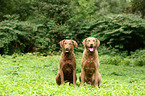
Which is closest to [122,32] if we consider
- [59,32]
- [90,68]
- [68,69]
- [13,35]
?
[59,32]

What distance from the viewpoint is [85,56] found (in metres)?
6.29

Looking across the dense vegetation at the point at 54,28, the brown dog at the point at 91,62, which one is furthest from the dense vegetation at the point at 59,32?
the brown dog at the point at 91,62

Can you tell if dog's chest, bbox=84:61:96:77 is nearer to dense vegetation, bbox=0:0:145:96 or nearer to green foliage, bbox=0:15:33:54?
dense vegetation, bbox=0:0:145:96

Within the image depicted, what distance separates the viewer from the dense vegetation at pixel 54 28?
17.9m

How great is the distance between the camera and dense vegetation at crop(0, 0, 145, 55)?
17938 millimetres

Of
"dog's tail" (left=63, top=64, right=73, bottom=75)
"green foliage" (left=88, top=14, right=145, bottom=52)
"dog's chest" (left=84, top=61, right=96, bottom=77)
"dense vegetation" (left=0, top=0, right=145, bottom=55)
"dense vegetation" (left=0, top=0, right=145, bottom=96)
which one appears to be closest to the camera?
"dog's chest" (left=84, top=61, right=96, bottom=77)

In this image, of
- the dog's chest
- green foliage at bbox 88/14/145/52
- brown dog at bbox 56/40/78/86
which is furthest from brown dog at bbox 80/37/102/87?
green foliage at bbox 88/14/145/52

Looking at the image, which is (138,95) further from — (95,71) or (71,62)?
(71,62)

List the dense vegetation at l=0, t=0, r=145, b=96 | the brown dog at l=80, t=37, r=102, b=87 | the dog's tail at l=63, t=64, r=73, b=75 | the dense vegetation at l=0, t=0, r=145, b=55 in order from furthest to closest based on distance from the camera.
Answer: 1. the dense vegetation at l=0, t=0, r=145, b=55
2. the dense vegetation at l=0, t=0, r=145, b=96
3. the dog's tail at l=63, t=64, r=73, b=75
4. the brown dog at l=80, t=37, r=102, b=87

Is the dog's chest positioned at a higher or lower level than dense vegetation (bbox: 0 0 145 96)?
lower

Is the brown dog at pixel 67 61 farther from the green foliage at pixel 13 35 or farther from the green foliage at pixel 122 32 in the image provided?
the green foliage at pixel 122 32

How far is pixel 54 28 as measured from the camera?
20797mm

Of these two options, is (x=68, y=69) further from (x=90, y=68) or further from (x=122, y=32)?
(x=122, y=32)

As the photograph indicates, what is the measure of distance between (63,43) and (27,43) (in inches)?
539
